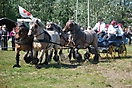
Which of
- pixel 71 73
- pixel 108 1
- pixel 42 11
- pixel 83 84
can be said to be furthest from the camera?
pixel 42 11

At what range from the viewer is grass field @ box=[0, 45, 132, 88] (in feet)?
31.8

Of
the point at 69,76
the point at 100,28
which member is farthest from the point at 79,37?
the point at 69,76

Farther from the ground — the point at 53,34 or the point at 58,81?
the point at 53,34

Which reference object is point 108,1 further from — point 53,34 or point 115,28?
point 53,34

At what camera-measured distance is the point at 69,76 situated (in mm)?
11172

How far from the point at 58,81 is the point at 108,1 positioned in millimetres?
33856

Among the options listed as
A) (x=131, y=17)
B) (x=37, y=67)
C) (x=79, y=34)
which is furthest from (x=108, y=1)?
(x=37, y=67)

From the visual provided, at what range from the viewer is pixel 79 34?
14820 mm

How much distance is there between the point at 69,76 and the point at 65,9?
38.0m

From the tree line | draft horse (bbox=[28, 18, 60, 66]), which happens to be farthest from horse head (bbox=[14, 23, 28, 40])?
the tree line

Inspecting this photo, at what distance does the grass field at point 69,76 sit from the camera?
31.8 ft

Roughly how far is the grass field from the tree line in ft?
94.6

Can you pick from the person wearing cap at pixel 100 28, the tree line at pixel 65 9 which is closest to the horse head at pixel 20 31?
the person wearing cap at pixel 100 28

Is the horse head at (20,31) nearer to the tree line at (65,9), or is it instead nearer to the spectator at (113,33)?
the spectator at (113,33)
